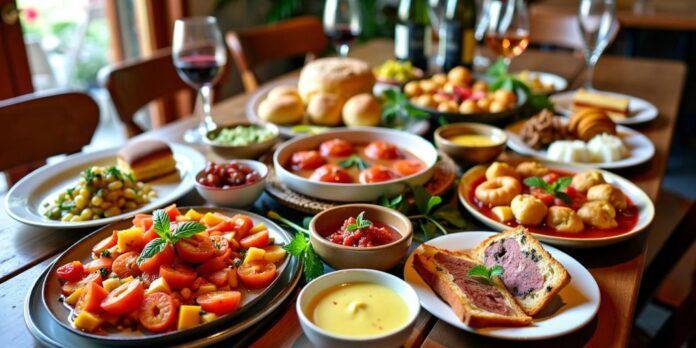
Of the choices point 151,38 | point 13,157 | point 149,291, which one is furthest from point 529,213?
point 151,38

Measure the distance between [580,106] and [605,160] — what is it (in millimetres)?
471

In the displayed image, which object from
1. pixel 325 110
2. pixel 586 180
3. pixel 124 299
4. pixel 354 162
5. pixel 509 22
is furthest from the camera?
pixel 509 22

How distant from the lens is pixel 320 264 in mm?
1032

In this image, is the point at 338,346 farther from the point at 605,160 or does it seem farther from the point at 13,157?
the point at 13,157

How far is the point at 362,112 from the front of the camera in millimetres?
1770

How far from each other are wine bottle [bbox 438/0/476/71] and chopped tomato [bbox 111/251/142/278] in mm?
1769

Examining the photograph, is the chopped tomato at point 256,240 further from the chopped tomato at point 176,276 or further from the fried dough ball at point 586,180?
the fried dough ball at point 586,180

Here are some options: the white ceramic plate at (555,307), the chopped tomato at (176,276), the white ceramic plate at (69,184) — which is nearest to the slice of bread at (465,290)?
the white ceramic plate at (555,307)

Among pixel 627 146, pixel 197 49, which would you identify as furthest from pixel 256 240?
pixel 627 146

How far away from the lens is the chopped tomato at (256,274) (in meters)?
0.98

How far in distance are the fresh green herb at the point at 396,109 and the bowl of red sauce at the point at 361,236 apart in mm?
752

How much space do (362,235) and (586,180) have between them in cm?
64

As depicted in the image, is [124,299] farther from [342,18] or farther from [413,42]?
[413,42]

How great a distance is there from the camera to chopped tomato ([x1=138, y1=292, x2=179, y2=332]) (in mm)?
869
